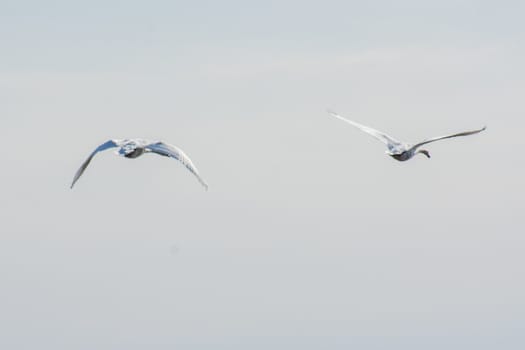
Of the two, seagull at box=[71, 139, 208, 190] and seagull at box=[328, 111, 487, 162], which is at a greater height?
seagull at box=[328, 111, 487, 162]

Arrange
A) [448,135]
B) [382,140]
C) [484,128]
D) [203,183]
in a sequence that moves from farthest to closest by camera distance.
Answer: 1. [382,140]
2. [448,135]
3. [484,128]
4. [203,183]

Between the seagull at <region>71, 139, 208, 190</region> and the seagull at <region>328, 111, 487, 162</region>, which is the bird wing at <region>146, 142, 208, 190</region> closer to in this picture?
the seagull at <region>71, 139, 208, 190</region>

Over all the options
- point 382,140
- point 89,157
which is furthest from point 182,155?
point 382,140

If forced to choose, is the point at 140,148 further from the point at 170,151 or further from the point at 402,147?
the point at 402,147

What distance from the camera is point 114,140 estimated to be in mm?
57719

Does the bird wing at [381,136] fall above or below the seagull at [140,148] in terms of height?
above

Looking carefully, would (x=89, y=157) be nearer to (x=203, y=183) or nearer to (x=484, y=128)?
(x=203, y=183)

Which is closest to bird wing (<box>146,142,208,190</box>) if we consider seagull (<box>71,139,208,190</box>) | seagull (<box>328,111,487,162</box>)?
seagull (<box>71,139,208,190</box>)

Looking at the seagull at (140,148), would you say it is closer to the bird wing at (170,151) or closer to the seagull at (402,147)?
the bird wing at (170,151)

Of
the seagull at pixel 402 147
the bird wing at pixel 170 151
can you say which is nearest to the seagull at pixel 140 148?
the bird wing at pixel 170 151

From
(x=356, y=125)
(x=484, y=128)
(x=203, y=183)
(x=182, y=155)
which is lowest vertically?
(x=203, y=183)

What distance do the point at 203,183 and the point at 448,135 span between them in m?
16.3

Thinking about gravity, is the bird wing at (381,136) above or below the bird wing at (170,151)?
above

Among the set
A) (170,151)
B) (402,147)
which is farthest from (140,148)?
(402,147)
